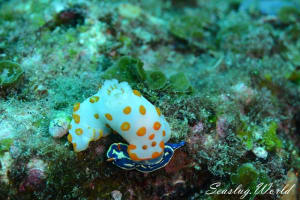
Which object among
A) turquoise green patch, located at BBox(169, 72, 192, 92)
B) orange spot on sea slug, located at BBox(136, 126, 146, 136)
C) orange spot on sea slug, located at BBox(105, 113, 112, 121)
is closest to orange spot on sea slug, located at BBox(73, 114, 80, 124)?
orange spot on sea slug, located at BBox(105, 113, 112, 121)

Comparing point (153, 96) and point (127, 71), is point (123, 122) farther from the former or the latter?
point (127, 71)

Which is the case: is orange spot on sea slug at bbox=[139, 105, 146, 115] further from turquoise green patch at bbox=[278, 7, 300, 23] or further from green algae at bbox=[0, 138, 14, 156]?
turquoise green patch at bbox=[278, 7, 300, 23]

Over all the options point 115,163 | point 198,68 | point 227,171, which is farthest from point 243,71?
point 115,163

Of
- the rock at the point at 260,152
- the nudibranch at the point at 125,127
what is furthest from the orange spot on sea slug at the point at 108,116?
the rock at the point at 260,152

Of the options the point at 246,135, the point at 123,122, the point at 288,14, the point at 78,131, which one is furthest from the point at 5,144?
the point at 288,14

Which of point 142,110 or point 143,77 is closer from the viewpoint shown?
point 142,110

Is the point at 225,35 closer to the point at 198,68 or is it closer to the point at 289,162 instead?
the point at 198,68

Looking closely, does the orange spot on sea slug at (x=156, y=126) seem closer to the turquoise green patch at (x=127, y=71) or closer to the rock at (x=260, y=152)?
the turquoise green patch at (x=127, y=71)
